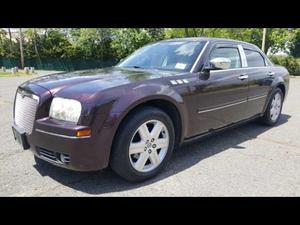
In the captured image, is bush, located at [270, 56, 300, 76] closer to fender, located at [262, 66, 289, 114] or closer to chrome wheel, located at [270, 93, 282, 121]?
fender, located at [262, 66, 289, 114]

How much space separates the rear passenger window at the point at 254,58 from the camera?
5.05 metres

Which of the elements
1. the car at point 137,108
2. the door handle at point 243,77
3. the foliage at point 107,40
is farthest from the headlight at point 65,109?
the foliage at point 107,40

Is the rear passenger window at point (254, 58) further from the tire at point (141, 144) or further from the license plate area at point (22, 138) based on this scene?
the license plate area at point (22, 138)

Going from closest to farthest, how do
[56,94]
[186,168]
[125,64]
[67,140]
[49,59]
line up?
[67,140], [56,94], [186,168], [125,64], [49,59]

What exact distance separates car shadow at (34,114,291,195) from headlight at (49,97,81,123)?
78 centimetres

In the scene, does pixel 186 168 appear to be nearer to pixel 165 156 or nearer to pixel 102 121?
pixel 165 156

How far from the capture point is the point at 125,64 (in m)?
4.54

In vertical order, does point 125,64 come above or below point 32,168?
above

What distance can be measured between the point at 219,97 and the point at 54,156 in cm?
231

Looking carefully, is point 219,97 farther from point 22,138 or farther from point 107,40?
point 107,40

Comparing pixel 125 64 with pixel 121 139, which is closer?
pixel 121 139

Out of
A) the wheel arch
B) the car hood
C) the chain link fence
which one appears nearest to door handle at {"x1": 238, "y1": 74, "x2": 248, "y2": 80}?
the car hood
